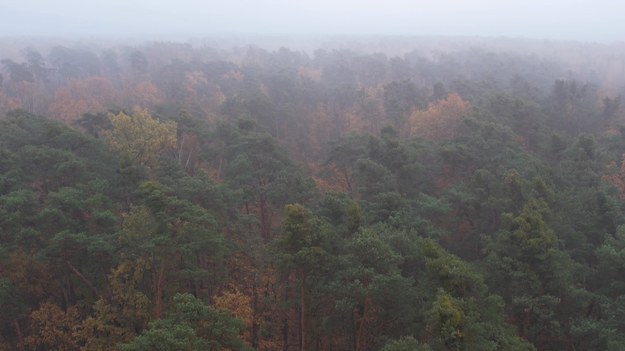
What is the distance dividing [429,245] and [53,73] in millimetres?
83929

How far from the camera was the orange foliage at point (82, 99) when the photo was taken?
164 ft

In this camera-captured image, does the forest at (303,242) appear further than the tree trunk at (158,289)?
No

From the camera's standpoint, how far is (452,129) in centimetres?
4406

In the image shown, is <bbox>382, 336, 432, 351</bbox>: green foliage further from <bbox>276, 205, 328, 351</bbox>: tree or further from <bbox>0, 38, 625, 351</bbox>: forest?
<bbox>276, 205, 328, 351</bbox>: tree

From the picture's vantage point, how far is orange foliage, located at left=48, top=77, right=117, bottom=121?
5000 cm

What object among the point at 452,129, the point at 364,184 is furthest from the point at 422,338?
the point at 452,129

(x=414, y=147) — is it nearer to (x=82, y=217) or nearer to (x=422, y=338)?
(x=422, y=338)

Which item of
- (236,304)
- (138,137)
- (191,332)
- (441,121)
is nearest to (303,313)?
(236,304)

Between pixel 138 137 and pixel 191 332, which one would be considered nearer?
pixel 191 332

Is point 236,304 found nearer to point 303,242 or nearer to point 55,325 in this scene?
point 303,242

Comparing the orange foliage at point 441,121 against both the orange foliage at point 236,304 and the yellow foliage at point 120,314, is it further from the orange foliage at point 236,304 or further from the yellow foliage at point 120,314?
the yellow foliage at point 120,314

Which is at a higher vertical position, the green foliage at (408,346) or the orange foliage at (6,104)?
the orange foliage at (6,104)

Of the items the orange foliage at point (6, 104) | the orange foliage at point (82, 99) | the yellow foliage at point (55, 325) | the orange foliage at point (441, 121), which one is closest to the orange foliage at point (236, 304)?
the yellow foliage at point (55, 325)

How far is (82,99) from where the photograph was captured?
178 ft
